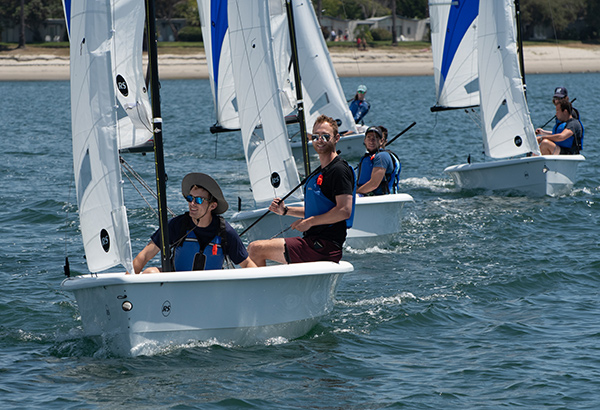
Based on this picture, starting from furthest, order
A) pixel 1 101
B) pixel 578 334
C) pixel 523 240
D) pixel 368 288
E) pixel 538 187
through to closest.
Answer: pixel 1 101 < pixel 538 187 < pixel 523 240 < pixel 368 288 < pixel 578 334

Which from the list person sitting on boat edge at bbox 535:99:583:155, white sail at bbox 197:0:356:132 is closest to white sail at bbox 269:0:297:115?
white sail at bbox 197:0:356:132

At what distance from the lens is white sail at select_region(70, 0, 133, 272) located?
601cm

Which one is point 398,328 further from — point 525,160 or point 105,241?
point 525,160

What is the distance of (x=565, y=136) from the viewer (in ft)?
45.2

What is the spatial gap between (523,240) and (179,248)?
5.83 m

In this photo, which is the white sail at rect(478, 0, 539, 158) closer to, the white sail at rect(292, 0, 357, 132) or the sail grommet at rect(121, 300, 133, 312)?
the white sail at rect(292, 0, 357, 132)

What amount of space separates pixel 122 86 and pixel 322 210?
2.11 meters

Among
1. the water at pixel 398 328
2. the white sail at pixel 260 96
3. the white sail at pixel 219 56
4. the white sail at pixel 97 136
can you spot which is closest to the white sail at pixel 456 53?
the water at pixel 398 328

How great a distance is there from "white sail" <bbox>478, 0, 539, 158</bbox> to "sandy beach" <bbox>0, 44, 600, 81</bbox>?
42.1 metres

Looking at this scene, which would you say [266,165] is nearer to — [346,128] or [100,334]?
[100,334]

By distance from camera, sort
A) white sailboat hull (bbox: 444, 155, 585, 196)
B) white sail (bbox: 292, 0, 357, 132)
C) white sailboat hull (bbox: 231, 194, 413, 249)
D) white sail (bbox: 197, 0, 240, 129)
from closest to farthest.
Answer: white sailboat hull (bbox: 231, 194, 413, 249) < white sail (bbox: 197, 0, 240, 129) < white sailboat hull (bbox: 444, 155, 585, 196) < white sail (bbox: 292, 0, 357, 132)

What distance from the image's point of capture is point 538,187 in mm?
13758

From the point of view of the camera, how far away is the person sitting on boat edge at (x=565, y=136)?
13742 mm

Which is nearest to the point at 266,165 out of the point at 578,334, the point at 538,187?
the point at 578,334
